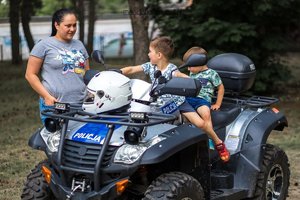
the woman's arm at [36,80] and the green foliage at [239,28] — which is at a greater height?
the woman's arm at [36,80]

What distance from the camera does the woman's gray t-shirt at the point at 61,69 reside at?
18.8 ft

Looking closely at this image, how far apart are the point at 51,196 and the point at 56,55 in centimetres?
132

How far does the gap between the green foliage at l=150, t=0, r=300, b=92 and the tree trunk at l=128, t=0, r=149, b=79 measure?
1341mm

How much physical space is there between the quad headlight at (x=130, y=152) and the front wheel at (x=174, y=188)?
9.5 inches

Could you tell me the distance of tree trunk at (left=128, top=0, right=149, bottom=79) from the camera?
11.7m

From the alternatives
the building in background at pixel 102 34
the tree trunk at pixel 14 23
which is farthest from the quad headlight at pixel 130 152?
the building in background at pixel 102 34

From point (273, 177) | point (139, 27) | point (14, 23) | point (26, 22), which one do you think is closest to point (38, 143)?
point (273, 177)

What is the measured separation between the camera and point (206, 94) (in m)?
5.82

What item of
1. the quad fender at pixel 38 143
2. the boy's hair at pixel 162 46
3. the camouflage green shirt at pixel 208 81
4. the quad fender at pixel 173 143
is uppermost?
the boy's hair at pixel 162 46

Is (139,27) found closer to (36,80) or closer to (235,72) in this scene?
(235,72)

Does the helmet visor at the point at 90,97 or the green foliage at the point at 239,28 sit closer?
the helmet visor at the point at 90,97

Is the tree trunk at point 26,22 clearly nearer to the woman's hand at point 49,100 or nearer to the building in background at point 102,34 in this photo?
the building in background at point 102,34

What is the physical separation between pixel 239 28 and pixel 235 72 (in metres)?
6.98

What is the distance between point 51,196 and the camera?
196 inches
